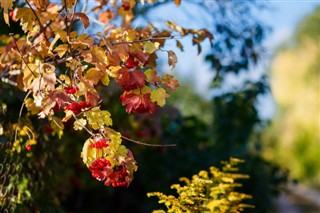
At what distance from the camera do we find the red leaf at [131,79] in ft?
10.7

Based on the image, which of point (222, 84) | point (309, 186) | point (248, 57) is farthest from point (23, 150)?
point (309, 186)

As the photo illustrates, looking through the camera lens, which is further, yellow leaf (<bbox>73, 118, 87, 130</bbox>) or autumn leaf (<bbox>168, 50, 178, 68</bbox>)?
autumn leaf (<bbox>168, 50, 178, 68</bbox>)

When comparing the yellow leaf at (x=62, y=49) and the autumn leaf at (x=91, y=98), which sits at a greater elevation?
the yellow leaf at (x=62, y=49)

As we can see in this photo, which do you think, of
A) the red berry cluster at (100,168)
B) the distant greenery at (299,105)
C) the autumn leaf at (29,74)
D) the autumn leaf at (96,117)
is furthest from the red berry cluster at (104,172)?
the distant greenery at (299,105)

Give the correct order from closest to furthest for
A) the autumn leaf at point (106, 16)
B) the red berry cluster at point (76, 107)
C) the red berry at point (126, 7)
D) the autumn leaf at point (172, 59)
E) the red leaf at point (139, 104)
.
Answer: the red berry cluster at point (76, 107), the red leaf at point (139, 104), the autumn leaf at point (172, 59), the red berry at point (126, 7), the autumn leaf at point (106, 16)

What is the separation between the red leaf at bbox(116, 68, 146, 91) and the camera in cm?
326

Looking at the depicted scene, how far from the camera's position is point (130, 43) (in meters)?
3.52

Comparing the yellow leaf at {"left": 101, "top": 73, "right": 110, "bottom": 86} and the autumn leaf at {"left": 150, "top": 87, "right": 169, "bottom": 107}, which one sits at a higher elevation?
the yellow leaf at {"left": 101, "top": 73, "right": 110, "bottom": 86}

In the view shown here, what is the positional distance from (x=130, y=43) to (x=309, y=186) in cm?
1661

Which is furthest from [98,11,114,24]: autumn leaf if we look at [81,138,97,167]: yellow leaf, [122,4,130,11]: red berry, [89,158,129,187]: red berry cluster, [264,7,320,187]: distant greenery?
[264,7,320,187]: distant greenery

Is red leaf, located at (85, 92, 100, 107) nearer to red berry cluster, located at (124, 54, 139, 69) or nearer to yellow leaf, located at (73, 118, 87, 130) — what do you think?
yellow leaf, located at (73, 118, 87, 130)

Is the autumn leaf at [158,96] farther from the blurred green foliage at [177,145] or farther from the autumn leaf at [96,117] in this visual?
the blurred green foliage at [177,145]

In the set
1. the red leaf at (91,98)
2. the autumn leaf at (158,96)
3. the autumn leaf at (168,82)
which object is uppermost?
the autumn leaf at (168,82)

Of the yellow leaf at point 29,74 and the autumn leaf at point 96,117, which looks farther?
the yellow leaf at point 29,74
